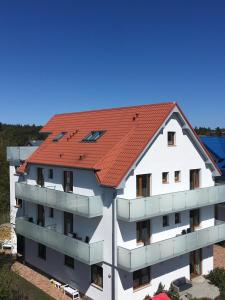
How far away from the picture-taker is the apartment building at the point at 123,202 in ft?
75.7

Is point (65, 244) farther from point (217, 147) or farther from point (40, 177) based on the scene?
point (217, 147)

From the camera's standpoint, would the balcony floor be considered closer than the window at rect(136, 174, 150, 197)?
No

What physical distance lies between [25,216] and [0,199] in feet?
8.53

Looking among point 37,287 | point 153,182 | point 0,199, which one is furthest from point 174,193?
point 0,199

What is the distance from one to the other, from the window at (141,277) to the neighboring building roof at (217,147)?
52.7 feet

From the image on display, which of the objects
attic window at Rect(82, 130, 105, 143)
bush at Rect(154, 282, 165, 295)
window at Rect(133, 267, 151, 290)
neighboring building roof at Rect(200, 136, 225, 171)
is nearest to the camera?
window at Rect(133, 267, 151, 290)

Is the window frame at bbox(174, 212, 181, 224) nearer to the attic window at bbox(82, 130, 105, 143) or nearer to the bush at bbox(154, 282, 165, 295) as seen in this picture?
the bush at bbox(154, 282, 165, 295)

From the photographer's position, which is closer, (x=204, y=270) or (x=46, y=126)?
(x=204, y=270)

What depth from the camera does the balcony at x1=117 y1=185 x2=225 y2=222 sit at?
22.1 meters

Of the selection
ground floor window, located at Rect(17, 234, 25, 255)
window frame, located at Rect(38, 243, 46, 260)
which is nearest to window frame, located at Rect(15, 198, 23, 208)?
ground floor window, located at Rect(17, 234, 25, 255)

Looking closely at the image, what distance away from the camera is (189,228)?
1077 inches

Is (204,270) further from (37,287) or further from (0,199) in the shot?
(0,199)

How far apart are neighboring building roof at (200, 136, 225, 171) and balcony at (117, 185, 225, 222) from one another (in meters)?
11.0

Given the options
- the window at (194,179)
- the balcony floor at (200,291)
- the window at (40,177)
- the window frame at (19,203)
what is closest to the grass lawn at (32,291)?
the window frame at (19,203)
